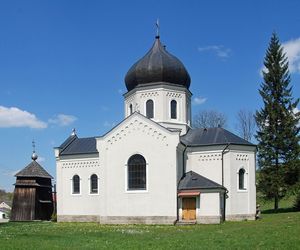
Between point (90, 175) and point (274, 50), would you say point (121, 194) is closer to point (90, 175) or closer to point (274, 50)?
point (90, 175)

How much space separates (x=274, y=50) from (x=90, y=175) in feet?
64.7

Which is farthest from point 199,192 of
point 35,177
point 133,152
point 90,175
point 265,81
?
point 35,177

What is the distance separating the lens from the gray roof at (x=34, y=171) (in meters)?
43.0

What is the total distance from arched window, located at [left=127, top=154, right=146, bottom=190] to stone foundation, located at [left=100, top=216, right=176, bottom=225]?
2.10 metres

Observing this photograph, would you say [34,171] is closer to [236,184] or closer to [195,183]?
[195,183]

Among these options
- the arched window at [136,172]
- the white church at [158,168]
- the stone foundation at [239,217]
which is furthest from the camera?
the arched window at [136,172]

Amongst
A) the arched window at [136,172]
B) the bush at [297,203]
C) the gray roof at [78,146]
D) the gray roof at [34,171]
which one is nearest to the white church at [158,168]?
the arched window at [136,172]

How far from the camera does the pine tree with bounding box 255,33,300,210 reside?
130 ft

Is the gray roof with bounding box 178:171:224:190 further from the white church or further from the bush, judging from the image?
the bush

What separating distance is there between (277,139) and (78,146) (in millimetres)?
16773

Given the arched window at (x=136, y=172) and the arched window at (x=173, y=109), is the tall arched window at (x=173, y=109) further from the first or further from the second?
the arched window at (x=136, y=172)

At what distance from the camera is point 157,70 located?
37594 millimetres

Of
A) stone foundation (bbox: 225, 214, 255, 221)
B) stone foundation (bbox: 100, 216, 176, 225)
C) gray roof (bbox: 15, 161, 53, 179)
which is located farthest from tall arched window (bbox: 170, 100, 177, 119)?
gray roof (bbox: 15, 161, 53, 179)

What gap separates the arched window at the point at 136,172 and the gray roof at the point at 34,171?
42.1 ft
